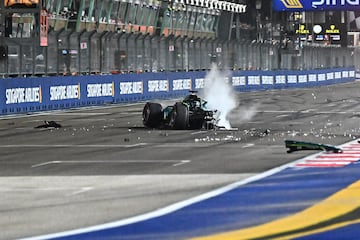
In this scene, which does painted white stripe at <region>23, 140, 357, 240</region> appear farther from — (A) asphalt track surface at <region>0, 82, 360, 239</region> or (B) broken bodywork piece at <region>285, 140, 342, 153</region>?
(B) broken bodywork piece at <region>285, 140, 342, 153</region>

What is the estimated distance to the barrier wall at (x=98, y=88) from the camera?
3672 cm

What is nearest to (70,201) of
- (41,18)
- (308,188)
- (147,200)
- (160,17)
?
(147,200)

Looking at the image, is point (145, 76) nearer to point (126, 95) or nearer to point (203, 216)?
point (126, 95)

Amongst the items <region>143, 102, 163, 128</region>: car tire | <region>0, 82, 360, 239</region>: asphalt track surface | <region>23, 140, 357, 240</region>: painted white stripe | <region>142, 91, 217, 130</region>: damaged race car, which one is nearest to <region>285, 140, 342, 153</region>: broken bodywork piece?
<region>0, 82, 360, 239</region>: asphalt track surface

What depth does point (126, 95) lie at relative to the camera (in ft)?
156

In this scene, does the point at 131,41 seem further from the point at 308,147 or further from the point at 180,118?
the point at 308,147

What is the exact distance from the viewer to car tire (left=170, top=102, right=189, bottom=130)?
83.5 ft

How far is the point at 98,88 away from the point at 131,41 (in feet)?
23.6

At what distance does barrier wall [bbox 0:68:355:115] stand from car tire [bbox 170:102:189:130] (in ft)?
37.0

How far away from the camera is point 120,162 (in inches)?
694

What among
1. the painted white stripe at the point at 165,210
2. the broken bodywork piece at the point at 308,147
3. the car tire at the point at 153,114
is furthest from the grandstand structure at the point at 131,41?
the painted white stripe at the point at 165,210

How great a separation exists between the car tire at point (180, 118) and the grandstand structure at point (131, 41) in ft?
37.2

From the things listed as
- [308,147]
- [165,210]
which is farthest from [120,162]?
[165,210]

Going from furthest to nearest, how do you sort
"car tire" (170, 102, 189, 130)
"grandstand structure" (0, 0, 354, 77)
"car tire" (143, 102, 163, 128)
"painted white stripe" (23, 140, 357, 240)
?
"grandstand structure" (0, 0, 354, 77) < "car tire" (143, 102, 163, 128) < "car tire" (170, 102, 189, 130) < "painted white stripe" (23, 140, 357, 240)
